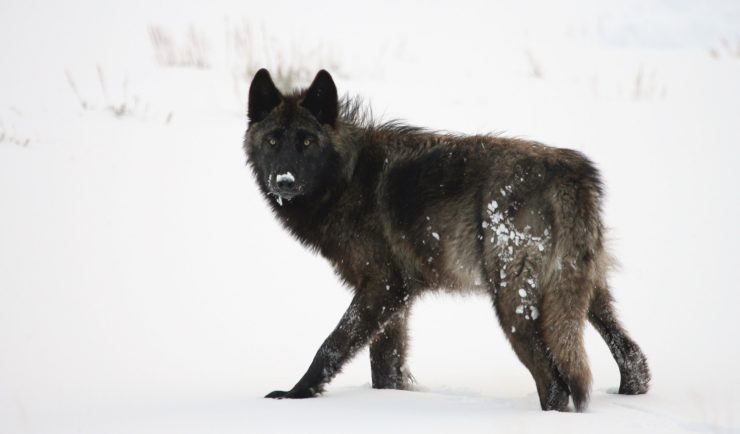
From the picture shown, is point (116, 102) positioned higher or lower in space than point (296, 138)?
higher

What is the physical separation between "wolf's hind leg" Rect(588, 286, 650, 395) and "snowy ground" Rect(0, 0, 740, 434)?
0.14 metres

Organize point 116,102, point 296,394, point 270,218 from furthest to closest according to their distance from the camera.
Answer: point 116,102 < point 270,218 < point 296,394

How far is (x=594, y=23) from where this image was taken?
1647 centimetres

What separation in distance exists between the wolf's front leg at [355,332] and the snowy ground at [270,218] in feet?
0.78

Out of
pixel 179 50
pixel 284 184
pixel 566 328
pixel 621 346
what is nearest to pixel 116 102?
pixel 179 50

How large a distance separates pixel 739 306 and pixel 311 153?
13.8 ft

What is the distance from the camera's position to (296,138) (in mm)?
5438

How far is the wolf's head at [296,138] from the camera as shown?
5.37 meters

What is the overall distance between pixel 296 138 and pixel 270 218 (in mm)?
3668

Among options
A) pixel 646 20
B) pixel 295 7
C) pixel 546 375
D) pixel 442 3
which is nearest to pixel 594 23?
pixel 646 20

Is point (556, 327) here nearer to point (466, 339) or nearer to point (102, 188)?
point (466, 339)

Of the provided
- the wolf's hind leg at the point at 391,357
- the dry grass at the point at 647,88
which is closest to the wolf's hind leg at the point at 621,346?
the wolf's hind leg at the point at 391,357

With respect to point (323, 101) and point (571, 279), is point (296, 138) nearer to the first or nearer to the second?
point (323, 101)

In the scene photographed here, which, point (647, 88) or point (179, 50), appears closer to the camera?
point (647, 88)
